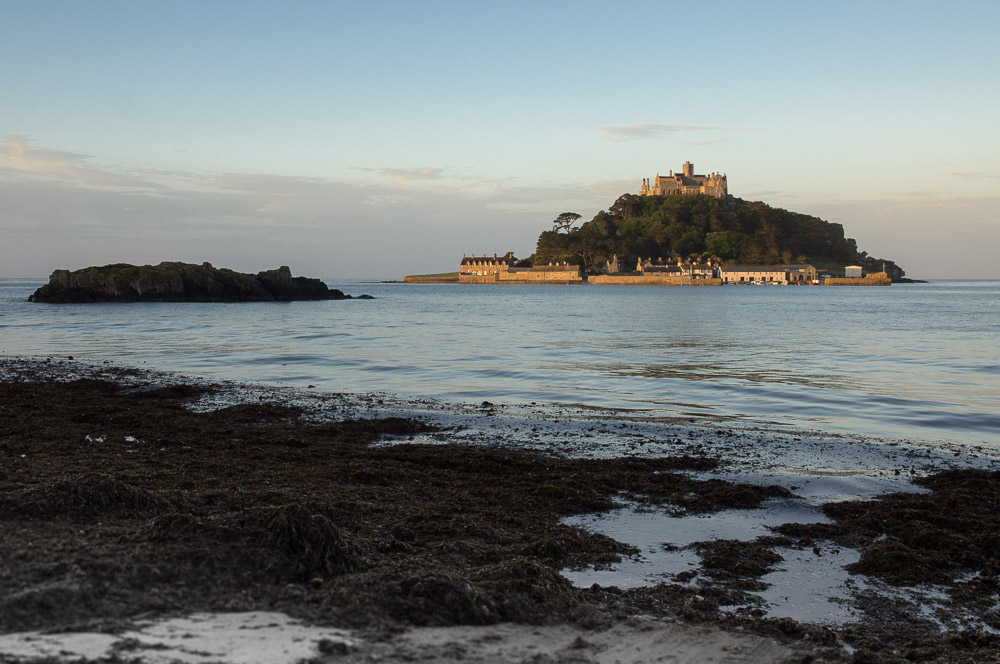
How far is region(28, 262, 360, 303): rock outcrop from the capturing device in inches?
2564

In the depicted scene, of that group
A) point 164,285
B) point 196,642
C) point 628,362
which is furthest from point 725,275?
point 196,642

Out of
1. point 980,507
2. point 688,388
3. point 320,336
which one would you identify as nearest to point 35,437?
point 980,507

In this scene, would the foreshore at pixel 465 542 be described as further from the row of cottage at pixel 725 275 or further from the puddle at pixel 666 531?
the row of cottage at pixel 725 275

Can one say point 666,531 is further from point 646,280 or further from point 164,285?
point 646,280

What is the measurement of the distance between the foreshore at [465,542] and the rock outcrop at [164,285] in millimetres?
61959

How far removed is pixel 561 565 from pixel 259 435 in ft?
20.8

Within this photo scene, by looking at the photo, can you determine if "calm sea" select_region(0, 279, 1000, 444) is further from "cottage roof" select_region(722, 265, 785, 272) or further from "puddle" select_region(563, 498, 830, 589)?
"cottage roof" select_region(722, 265, 785, 272)

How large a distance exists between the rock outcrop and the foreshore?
203ft

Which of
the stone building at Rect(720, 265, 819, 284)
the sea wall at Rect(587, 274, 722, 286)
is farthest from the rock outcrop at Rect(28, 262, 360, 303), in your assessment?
the stone building at Rect(720, 265, 819, 284)

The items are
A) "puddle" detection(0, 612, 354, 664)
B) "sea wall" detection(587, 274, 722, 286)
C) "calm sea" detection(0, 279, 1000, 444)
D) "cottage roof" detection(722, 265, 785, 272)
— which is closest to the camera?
"puddle" detection(0, 612, 354, 664)

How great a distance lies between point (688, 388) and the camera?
1661cm

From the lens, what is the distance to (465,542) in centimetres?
543

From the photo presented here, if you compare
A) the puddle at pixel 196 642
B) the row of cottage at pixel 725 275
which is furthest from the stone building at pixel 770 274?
the puddle at pixel 196 642

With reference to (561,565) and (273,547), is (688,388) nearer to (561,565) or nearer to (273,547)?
(561,565)
